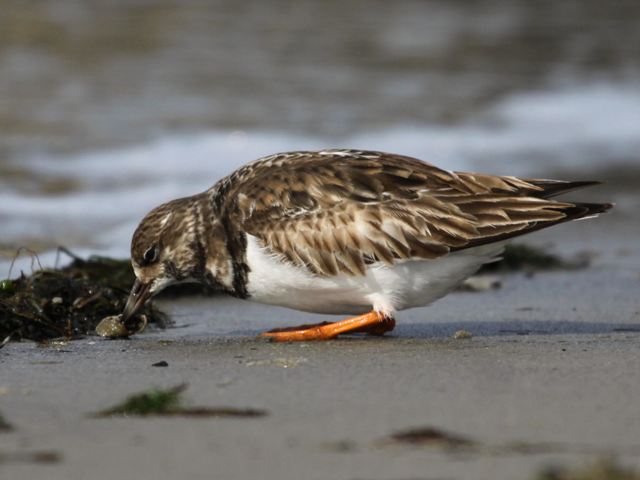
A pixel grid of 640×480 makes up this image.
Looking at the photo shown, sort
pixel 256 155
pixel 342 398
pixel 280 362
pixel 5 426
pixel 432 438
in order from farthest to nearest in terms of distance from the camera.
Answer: pixel 256 155, pixel 280 362, pixel 342 398, pixel 5 426, pixel 432 438

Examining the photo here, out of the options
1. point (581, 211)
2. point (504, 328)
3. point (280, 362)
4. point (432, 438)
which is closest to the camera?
point (432, 438)

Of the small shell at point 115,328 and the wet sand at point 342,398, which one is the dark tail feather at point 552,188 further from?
the small shell at point 115,328

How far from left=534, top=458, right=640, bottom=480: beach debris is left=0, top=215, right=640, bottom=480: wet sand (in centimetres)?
6

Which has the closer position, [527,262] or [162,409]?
[162,409]

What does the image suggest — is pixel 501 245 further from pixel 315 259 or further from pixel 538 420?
pixel 538 420

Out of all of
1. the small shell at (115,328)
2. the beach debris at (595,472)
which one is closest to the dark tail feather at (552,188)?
the small shell at (115,328)

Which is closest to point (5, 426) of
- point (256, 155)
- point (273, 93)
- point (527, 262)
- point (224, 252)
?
point (224, 252)

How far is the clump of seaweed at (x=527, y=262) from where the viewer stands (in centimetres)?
584

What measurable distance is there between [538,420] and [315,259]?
4.62 ft

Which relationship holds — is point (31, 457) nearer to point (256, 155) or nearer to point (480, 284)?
point (480, 284)

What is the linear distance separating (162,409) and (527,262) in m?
3.37

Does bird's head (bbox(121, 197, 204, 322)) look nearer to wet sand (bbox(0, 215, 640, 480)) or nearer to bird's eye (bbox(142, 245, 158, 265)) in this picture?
bird's eye (bbox(142, 245, 158, 265))

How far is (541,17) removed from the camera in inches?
582

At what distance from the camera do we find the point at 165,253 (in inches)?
171
